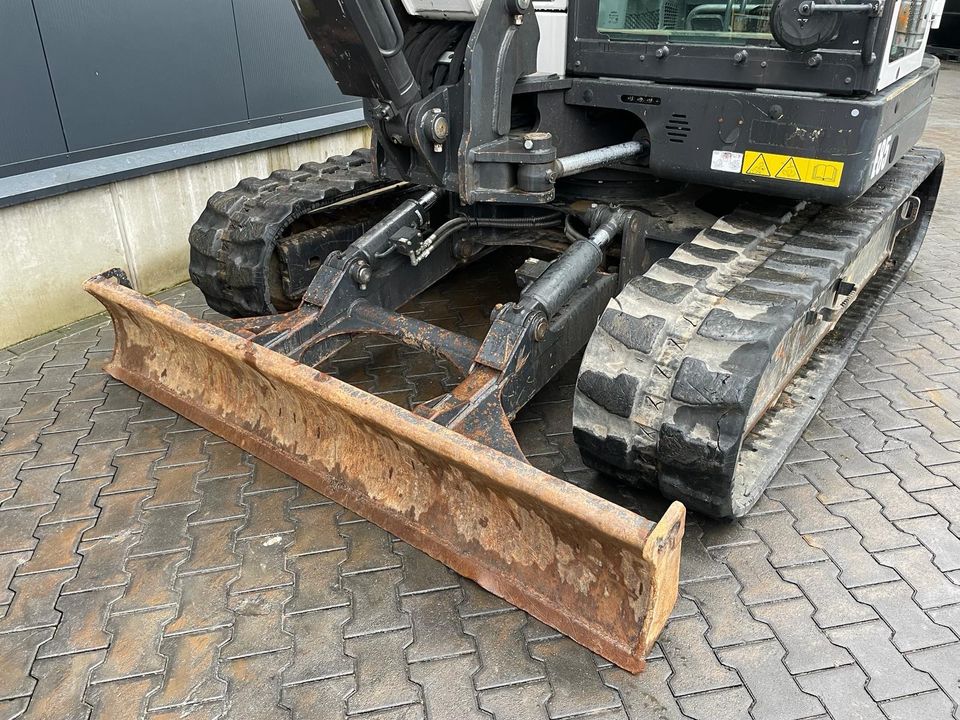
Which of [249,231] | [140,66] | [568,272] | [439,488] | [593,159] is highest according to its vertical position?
[140,66]

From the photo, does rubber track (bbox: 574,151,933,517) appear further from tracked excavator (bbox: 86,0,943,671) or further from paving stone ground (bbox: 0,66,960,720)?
paving stone ground (bbox: 0,66,960,720)

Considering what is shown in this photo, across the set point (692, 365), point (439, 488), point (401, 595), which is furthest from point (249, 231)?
point (692, 365)

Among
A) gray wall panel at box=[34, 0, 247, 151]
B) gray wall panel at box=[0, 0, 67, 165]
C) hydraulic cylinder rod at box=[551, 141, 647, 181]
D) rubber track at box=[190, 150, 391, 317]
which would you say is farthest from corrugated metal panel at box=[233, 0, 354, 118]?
hydraulic cylinder rod at box=[551, 141, 647, 181]

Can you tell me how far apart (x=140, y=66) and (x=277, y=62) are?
1.16m

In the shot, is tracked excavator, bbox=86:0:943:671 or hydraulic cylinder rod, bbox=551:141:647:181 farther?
hydraulic cylinder rod, bbox=551:141:647:181

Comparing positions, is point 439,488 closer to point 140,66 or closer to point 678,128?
point 678,128

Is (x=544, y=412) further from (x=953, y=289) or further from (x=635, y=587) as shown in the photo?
(x=953, y=289)

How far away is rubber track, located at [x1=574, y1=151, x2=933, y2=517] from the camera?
7.92 feet

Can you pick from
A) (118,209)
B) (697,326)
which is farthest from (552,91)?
(118,209)

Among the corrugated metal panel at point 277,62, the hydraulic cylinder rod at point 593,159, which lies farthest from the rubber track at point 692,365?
the corrugated metal panel at point 277,62

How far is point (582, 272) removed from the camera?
311cm

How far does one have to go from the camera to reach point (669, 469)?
2.60 meters

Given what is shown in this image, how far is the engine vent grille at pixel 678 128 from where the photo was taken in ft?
9.99

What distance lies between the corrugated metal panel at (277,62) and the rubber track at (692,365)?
3933 millimetres
